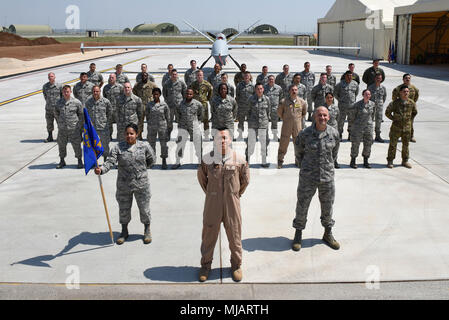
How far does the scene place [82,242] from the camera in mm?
5984

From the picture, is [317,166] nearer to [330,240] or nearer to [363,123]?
[330,240]

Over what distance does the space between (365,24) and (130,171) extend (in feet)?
145

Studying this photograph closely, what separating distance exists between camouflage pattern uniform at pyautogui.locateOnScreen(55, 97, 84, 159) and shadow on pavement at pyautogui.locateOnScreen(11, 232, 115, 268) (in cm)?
360

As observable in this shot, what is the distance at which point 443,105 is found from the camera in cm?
1706

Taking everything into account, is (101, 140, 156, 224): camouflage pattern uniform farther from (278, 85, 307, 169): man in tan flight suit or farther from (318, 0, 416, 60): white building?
(318, 0, 416, 60): white building

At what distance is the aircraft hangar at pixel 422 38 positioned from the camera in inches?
1411

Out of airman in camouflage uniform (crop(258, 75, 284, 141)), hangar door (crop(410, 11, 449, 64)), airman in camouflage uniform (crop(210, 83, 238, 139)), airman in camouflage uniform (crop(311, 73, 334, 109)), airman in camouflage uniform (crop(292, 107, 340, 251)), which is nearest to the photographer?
airman in camouflage uniform (crop(292, 107, 340, 251))

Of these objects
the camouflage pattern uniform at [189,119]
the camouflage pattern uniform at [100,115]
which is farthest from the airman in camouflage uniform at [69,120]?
the camouflage pattern uniform at [189,119]

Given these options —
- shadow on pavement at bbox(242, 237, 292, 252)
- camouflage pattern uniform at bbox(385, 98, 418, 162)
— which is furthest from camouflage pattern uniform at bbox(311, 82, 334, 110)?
shadow on pavement at bbox(242, 237, 292, 252)

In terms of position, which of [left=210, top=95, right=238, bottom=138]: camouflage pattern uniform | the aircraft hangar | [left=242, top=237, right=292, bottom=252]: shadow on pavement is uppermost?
the aircraft hangar

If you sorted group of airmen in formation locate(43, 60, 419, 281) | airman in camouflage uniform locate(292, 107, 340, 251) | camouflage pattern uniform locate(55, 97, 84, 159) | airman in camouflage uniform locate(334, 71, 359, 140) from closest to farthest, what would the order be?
group of airmen in formation locate(43, 60, 419, 281), airman in camouflage uniform locate(292, 107, 340, 251), camouflage pattern uniform locate(55, 97, 84, 159), airman in camouflage uniform locate(334, 71, 359, 140)

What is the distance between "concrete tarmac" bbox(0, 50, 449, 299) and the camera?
495 cm
